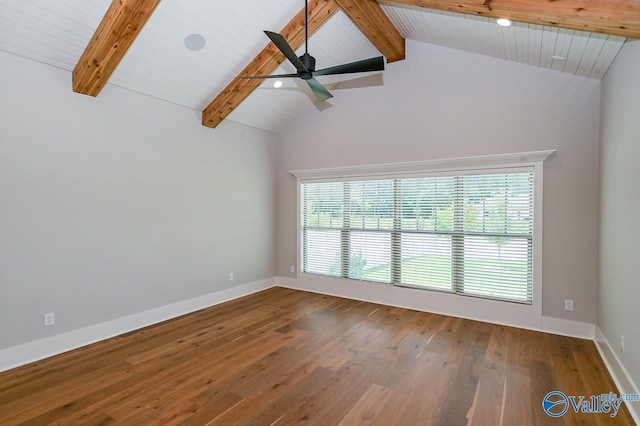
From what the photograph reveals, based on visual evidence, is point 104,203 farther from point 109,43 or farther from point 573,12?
A: point 573,12

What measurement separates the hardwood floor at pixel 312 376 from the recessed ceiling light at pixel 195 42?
3385 mm

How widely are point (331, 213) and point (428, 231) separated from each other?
171cm

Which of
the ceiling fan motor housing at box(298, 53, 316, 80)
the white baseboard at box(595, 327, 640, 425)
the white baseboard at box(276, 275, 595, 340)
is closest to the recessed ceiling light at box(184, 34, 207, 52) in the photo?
the ceiling fan motor housing at box(298, 53, 316, 80)

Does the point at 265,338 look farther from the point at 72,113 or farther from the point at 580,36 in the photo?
the point at 580,36

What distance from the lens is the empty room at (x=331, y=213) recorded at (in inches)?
102

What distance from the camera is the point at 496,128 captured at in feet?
13.7

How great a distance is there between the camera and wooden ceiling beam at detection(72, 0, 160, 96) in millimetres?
2934

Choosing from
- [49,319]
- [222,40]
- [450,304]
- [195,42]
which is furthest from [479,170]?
[49,319]

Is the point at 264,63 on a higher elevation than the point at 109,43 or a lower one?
higher

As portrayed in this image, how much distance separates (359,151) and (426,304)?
257 cm

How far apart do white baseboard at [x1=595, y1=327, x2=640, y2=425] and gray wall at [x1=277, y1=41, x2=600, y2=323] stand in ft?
1.49

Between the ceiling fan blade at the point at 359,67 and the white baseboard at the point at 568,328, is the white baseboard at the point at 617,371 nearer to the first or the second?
the white baseboard at the point at 568,328

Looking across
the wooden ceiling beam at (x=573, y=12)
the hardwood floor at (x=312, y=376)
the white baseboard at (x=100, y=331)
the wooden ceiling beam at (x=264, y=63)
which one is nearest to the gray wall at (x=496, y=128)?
the hardwood floor at (x=312, y=376)

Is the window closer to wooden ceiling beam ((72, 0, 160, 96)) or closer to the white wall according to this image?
the white wall
